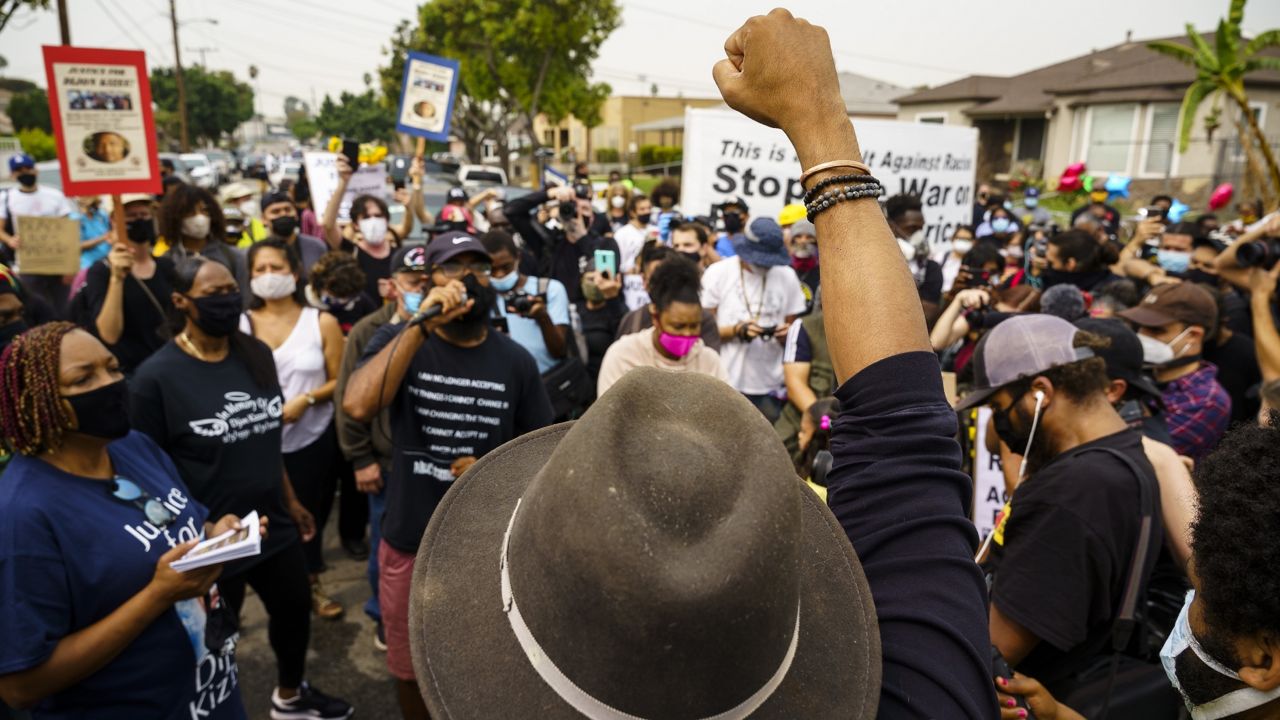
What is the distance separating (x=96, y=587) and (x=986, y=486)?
10.9ft

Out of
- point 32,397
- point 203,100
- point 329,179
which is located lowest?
point 32,397

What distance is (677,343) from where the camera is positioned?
153 inches

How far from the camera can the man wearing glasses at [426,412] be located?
3191 millimetres

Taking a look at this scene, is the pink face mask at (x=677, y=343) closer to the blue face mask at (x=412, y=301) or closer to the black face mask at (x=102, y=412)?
the blue face mask at (x=412, y=301)

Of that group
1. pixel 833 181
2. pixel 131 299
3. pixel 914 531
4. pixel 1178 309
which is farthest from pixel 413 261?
pixel 1178 309

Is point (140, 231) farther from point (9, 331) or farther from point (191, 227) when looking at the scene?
point (9, 331)

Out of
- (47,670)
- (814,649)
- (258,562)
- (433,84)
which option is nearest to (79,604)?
(47,670)

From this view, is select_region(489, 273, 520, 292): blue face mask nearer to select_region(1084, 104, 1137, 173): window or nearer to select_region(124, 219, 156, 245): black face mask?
select_region(124, 219, 156, 245): black face mask

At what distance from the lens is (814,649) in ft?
3.21

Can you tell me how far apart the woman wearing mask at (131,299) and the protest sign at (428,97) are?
10.1 ft

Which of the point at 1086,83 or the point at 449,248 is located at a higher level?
the point at 1086,83

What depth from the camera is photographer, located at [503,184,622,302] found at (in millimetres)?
6633

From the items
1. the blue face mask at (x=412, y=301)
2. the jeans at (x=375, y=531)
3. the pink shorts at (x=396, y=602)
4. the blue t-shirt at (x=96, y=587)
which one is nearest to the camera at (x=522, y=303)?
the blue face mask at (x=412, y=301)

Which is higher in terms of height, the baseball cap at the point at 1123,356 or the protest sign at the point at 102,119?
the protest sign at the point at 102,119
